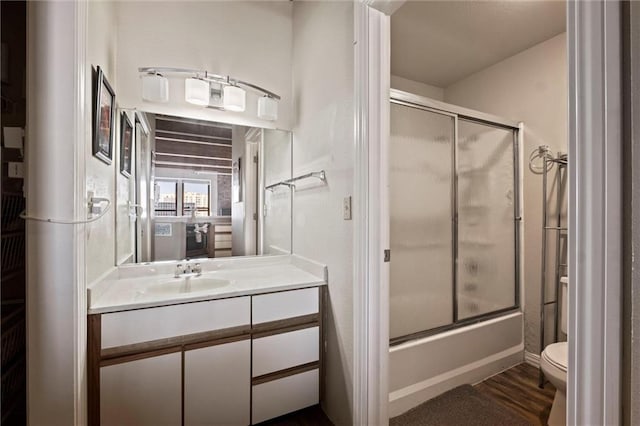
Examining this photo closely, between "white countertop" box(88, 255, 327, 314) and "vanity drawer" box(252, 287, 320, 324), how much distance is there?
4cm

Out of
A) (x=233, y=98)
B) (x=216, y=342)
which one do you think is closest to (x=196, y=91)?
(x=233, y=98)

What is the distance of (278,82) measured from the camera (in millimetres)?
2098

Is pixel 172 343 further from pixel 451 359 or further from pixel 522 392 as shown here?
pixel 522 392

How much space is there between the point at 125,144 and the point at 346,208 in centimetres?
134

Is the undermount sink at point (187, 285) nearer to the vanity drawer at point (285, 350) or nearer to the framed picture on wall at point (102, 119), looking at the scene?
the vanity drawer at point (285, 350)

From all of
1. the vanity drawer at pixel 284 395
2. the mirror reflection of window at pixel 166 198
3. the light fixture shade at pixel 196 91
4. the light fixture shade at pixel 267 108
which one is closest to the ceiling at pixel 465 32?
the light fixture shade at pixel 267 108

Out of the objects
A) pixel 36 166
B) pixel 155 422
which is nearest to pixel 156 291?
pixel 155 422

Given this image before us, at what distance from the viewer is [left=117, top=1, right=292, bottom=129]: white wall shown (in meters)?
1.69

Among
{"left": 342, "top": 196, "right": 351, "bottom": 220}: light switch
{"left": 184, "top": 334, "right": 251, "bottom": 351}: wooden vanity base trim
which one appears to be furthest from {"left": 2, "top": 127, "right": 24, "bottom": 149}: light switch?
{"left": 342, "top": 196, "right": 351, "bottom": 220}: light switch

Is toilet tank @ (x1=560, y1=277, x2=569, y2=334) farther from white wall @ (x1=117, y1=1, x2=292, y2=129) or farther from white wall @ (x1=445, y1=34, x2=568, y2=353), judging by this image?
white wall @ (x1=117, y1=1, x2=292, y2=129)

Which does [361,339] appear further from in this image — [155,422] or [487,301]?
[487,301]

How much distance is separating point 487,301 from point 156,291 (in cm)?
238

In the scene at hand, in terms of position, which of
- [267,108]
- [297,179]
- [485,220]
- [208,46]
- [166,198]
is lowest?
[485,220]

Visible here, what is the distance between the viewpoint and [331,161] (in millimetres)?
→ 1596
